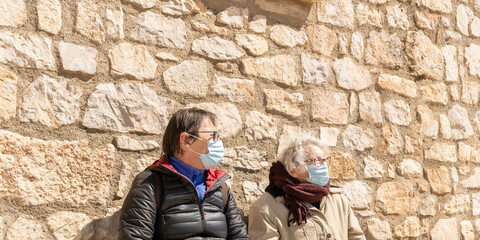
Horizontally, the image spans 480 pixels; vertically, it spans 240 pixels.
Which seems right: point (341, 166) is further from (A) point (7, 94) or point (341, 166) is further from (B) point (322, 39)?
(A) point (7, 94)

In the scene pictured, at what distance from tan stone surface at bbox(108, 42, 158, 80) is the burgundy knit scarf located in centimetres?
102

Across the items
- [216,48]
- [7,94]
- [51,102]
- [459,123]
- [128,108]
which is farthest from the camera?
[459,123]

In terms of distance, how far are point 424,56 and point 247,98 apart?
76.5 inches

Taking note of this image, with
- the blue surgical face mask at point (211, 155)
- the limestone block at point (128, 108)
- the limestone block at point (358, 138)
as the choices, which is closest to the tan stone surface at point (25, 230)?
the limestone block at point (128, 108)

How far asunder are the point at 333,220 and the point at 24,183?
187 centimetres

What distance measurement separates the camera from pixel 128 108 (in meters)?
2.93

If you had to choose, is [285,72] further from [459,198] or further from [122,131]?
[459,198]

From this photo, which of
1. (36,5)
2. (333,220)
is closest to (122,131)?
(36,5)

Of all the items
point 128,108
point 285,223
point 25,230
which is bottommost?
point 25,230

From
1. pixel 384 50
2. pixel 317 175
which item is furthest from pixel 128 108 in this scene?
pixel 384 50

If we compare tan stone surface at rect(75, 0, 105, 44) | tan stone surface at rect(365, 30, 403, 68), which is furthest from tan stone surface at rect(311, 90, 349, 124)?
tan stone surface at rect(75, 0, 105, 44)

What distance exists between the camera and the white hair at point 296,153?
10.4 feet

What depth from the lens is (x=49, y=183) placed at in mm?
2613

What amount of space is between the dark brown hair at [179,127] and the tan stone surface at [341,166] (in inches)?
51.2
